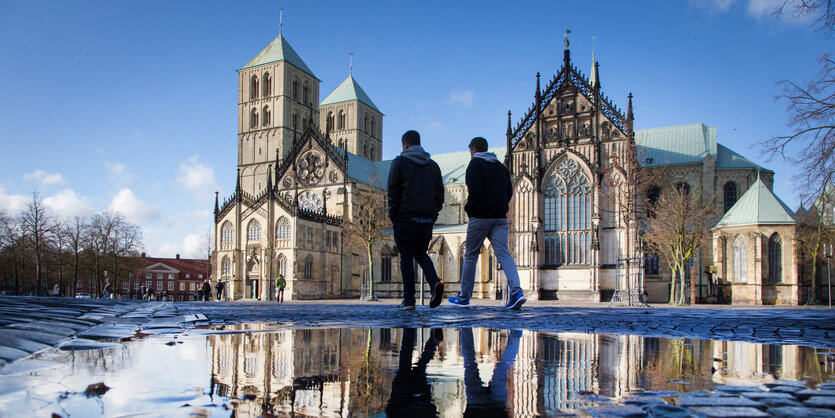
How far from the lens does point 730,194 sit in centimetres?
4434

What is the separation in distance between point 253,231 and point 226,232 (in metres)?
2.93

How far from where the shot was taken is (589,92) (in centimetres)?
4128

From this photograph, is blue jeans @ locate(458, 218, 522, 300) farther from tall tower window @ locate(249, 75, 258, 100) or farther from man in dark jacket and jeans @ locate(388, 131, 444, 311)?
tall tower window @ locate(249, 75, 258, 100)

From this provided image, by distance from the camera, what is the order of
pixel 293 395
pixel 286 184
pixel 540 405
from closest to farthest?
1. pixel 540 405
2. pixel 293 395
3. pixel 286 184

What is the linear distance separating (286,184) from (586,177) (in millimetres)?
25220

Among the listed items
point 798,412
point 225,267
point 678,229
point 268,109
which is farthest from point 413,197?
point 268,109

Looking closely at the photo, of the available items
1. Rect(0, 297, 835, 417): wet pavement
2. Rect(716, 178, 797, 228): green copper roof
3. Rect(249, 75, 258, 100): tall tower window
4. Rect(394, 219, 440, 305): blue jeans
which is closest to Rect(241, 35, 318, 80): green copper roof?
Rect(249, 75, 258, 100): tall tower window

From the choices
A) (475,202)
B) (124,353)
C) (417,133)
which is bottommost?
(124,353)

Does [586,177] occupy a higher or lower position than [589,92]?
lower

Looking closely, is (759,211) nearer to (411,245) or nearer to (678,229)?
(678,229)

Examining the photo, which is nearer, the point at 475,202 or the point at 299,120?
the point at 475,202

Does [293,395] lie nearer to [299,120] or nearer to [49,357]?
[49,357]

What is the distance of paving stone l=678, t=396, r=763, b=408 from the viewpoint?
2.17 metres

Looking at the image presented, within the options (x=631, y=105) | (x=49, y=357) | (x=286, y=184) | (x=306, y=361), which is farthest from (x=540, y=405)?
(x=286, y=184)
